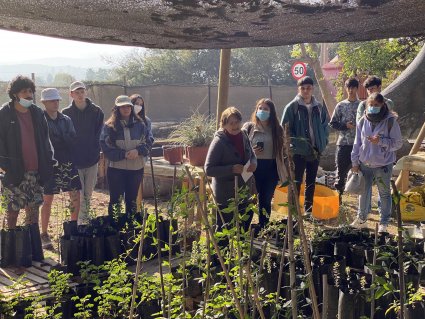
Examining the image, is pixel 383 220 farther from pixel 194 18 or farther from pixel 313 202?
pixel 194 18

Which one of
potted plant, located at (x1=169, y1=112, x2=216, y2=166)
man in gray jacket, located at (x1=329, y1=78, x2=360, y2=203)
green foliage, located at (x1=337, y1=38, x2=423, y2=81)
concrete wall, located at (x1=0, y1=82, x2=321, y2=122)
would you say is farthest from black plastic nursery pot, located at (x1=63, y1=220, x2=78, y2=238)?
concrete wall, located at (x1=0, y1=82, x2=321, y2=122)

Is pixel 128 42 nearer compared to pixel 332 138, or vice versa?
pixel 128 42

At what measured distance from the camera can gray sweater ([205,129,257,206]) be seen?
183 inches

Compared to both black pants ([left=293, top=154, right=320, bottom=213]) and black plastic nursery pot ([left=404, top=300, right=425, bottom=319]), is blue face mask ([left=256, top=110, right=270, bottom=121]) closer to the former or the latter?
black pants ([left=293, top=154, right=320, bottom=213])

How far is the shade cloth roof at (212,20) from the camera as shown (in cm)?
162

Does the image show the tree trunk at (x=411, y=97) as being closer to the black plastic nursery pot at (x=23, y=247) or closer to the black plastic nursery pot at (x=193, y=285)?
the black plastic nursery pot at (x=193, y=285)

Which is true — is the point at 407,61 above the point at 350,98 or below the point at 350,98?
above

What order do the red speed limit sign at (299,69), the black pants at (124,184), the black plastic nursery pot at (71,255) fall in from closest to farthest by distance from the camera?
the black plastic nursery pot at (71,255) < the black pants at (124,184) < the red speed limit sign at (299,69)

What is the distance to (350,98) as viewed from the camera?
629 cm

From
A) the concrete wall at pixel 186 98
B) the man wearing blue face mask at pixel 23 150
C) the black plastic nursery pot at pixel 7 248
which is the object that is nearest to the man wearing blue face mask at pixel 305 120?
the man wearing blue face mask at pixel 23 150

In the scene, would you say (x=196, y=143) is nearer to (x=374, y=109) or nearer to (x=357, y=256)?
(x=374, y=109)

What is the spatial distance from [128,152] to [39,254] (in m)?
1.29

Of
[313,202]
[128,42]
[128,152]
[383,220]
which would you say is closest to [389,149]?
[383,220]

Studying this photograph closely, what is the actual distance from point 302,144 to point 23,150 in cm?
260
